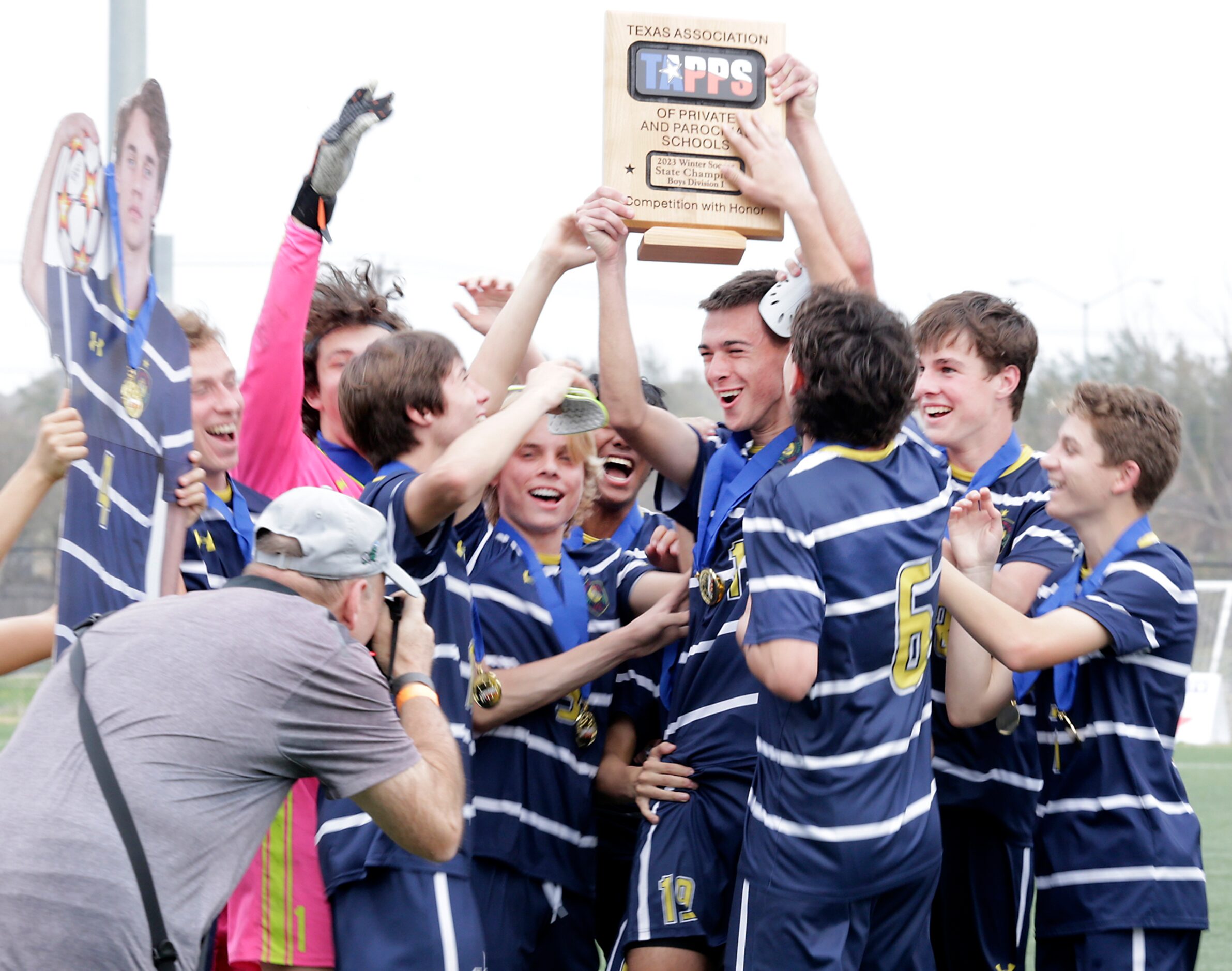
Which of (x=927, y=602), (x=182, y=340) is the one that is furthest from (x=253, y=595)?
(x=927, y=602)

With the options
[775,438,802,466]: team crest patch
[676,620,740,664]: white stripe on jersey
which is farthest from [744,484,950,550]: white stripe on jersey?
[775,438,802,466]: team crest patch

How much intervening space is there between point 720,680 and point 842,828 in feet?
2.27

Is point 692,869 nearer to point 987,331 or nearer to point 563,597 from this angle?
point 563,597

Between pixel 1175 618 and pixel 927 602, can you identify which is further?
pixel 1175 618

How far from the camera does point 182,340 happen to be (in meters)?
3.26

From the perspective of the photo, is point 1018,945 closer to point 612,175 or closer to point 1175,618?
point 1175,618

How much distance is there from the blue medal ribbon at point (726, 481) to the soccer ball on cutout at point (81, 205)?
1.71 metres

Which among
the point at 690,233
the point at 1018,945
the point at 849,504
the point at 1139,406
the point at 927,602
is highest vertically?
the point at 690,233

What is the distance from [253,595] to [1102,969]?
2.33 meters

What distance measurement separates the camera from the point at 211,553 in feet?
11.4

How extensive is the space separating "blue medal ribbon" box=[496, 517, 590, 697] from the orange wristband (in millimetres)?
814

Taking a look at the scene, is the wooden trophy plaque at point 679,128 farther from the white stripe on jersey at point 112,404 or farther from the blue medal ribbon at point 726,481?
the white stripe on jersey at point 112,404

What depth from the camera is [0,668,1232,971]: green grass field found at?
615 centimetres

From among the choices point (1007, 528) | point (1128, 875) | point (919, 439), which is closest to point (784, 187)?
point (919, 439)
